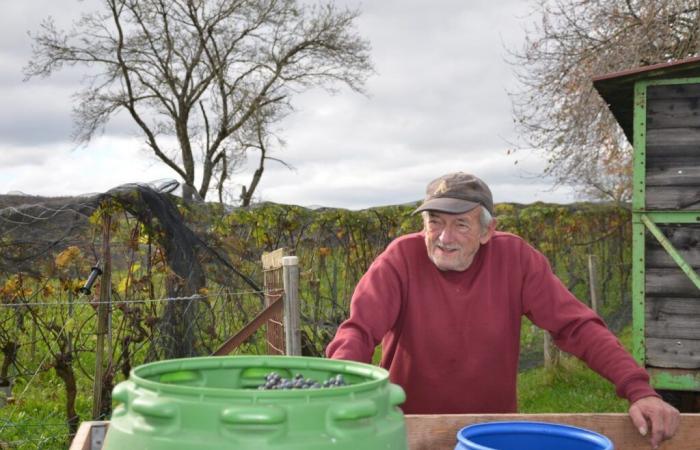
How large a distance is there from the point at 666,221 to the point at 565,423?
16.7 ft

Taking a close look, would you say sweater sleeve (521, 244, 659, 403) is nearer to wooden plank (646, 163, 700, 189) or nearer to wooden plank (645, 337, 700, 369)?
wooden plank (646, 163, 700, 189)

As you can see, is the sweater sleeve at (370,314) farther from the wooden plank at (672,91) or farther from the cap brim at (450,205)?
the wooden plank at (672,91)

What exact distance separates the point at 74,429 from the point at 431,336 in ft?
12.4

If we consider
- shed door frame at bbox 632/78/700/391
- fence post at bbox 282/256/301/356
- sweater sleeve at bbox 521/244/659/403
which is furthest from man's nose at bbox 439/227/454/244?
shed door frame at bbox 632/78/700/391

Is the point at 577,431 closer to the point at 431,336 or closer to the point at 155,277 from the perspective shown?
the point at 431,336

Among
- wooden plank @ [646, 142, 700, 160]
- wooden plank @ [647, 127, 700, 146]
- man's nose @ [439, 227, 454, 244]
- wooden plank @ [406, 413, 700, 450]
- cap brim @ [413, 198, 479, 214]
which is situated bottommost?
wooden plank @ [406, 413, 700, 450]

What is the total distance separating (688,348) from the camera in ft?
22.1

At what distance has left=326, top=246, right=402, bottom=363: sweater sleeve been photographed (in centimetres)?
242

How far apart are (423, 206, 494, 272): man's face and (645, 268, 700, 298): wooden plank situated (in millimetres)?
4478

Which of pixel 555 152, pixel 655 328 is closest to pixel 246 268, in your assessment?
pixel 655 328

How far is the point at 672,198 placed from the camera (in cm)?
665

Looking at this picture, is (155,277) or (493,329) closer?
(493,329)

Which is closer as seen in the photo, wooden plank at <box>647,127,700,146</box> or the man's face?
the man's face

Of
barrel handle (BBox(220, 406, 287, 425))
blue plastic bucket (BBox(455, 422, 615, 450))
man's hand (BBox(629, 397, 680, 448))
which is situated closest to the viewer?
barrel handle (BBox(220, 406, 287, 425))
